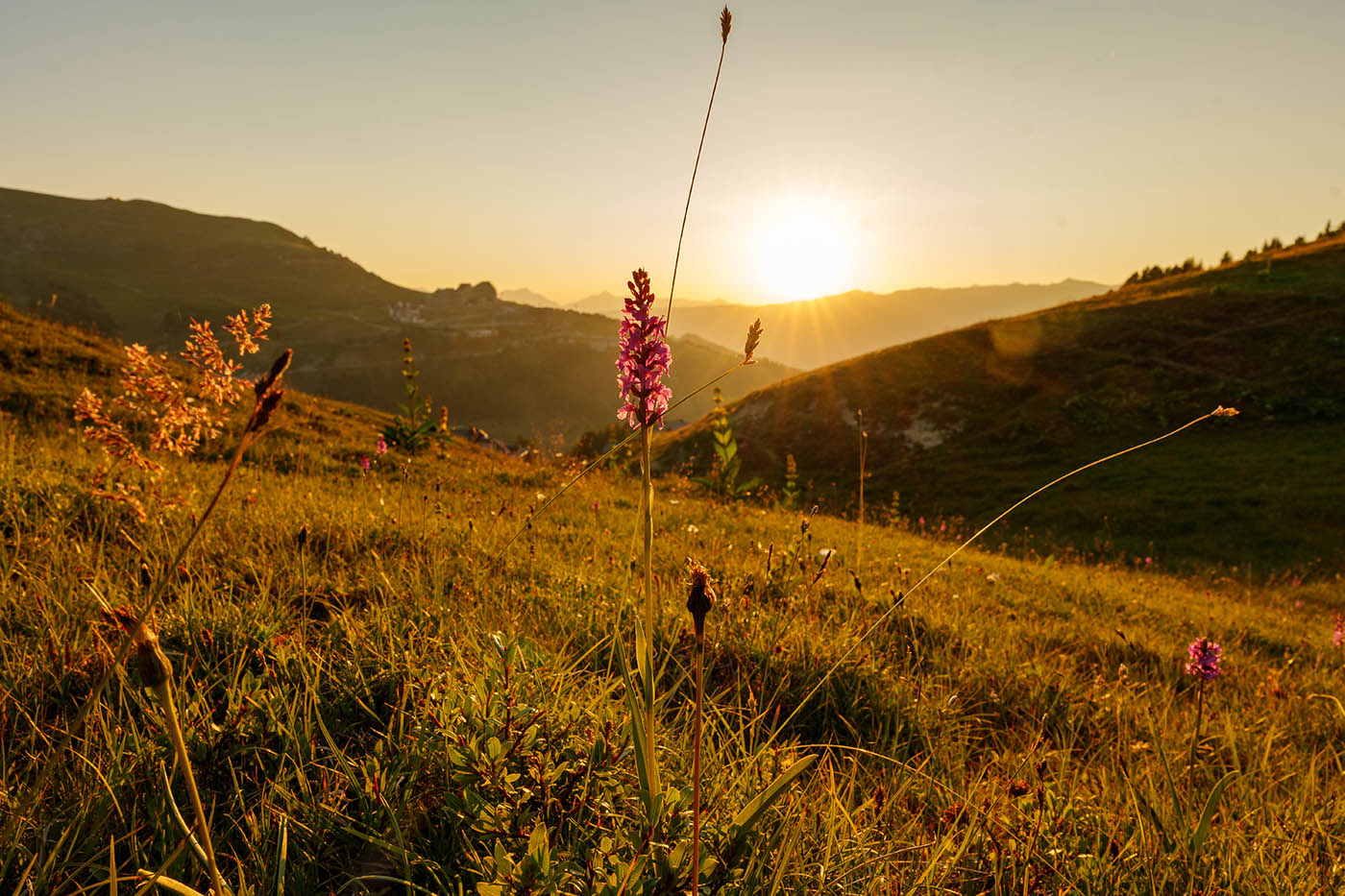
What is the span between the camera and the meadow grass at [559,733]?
5.66 ft

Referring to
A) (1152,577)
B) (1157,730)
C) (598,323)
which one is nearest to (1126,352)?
(1152,577)

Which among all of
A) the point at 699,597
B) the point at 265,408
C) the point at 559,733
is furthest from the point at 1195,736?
the point at 265,408

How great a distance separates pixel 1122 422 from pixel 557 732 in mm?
31947

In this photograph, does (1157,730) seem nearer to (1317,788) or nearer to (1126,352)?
(1317,788)

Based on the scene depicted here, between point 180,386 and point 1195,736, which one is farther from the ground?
point 180,386

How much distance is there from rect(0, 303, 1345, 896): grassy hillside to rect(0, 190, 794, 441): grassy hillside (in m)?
72.4

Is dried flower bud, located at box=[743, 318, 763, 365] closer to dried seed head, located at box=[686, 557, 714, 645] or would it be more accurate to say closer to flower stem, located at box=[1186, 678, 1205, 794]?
dried seed head, located at box=[686, 557, 714, 645]

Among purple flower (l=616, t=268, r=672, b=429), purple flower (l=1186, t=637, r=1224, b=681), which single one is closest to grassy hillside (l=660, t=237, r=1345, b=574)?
purple flower (l=1186, t=637, r=1224, b=681)

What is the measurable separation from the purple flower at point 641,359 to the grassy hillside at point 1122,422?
17.2 m

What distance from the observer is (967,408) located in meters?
31.3

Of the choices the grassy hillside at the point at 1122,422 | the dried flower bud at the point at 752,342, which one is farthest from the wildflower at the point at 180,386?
the grassy hillside at the point at 1122,422

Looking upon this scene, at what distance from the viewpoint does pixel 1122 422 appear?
2681cm

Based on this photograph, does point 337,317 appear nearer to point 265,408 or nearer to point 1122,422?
point 1122,422

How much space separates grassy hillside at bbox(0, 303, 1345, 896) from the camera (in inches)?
67.6
